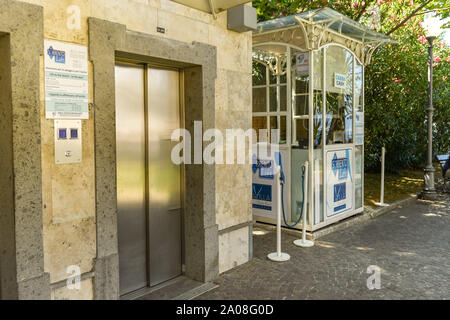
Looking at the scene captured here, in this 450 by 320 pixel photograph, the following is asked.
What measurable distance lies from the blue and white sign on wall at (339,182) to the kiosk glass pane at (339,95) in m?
0.27

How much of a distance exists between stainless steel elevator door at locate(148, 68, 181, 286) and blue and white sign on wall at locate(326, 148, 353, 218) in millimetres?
3338

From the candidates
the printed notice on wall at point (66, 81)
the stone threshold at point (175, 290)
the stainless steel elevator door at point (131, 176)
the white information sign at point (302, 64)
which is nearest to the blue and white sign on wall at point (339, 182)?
the white information sign at point (302, 64)

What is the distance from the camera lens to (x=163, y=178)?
4.50 meters

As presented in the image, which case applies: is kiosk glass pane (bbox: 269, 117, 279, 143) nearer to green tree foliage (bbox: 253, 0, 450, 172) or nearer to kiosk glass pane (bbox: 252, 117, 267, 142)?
kiosk glass pane (bbox: 252, 117, 267, 142)

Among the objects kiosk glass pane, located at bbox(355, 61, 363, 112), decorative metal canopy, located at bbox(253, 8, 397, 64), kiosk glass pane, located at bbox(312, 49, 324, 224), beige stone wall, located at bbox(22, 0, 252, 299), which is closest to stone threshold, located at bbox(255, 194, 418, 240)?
kiosk glass pane, located at bbox(312, 49, 324, 224)

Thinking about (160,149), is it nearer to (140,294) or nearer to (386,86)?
(140,294)

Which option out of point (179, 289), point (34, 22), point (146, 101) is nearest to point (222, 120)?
point (146, 101)

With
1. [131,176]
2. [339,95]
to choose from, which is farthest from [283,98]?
[131,176]

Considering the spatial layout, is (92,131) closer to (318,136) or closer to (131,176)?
(131,176)

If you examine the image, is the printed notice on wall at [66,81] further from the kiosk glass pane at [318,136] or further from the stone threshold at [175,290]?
the kiosk glass pane at [318,136]

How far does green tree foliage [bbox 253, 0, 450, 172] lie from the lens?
1020 centimetres

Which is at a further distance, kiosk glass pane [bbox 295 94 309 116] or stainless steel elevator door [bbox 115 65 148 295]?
kiosk glass pane [bbox 295 94 309 116]

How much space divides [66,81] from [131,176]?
1287mm

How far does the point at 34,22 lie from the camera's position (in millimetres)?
2988
